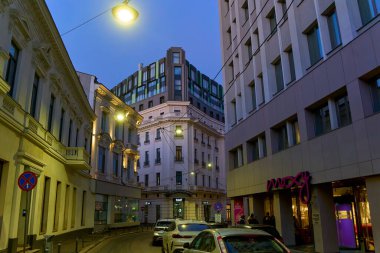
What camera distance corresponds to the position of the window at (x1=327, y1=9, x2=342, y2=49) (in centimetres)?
1527

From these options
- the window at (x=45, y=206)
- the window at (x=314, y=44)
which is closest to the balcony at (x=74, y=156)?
the window at (x=45, y=206)

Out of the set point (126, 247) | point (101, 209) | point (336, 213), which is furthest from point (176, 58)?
point (336, 213)

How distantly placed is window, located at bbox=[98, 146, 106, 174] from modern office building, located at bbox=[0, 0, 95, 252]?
8.12 metres

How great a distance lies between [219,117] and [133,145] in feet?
111

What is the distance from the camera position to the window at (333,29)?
15.3 m

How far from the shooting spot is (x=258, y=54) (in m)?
23.2

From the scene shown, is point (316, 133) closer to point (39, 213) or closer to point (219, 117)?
point (39, 213)

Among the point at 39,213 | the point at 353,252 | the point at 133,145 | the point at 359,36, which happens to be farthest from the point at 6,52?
the point at 133,145

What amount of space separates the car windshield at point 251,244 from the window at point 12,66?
11008 millimetres

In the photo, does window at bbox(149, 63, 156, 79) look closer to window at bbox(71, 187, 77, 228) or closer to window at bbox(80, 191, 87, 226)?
window at bbox(80, 191, 87, 226)

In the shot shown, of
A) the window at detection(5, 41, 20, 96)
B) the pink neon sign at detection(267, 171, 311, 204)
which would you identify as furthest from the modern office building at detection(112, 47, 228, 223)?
the window at detection(5, 41, 20, 96)

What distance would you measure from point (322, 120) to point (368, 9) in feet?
16.8

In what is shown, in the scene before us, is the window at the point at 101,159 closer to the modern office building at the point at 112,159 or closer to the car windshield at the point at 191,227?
the modern office building at the point at 112,159

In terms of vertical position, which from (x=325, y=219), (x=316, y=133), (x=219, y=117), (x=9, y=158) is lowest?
(x=325, y=219)
